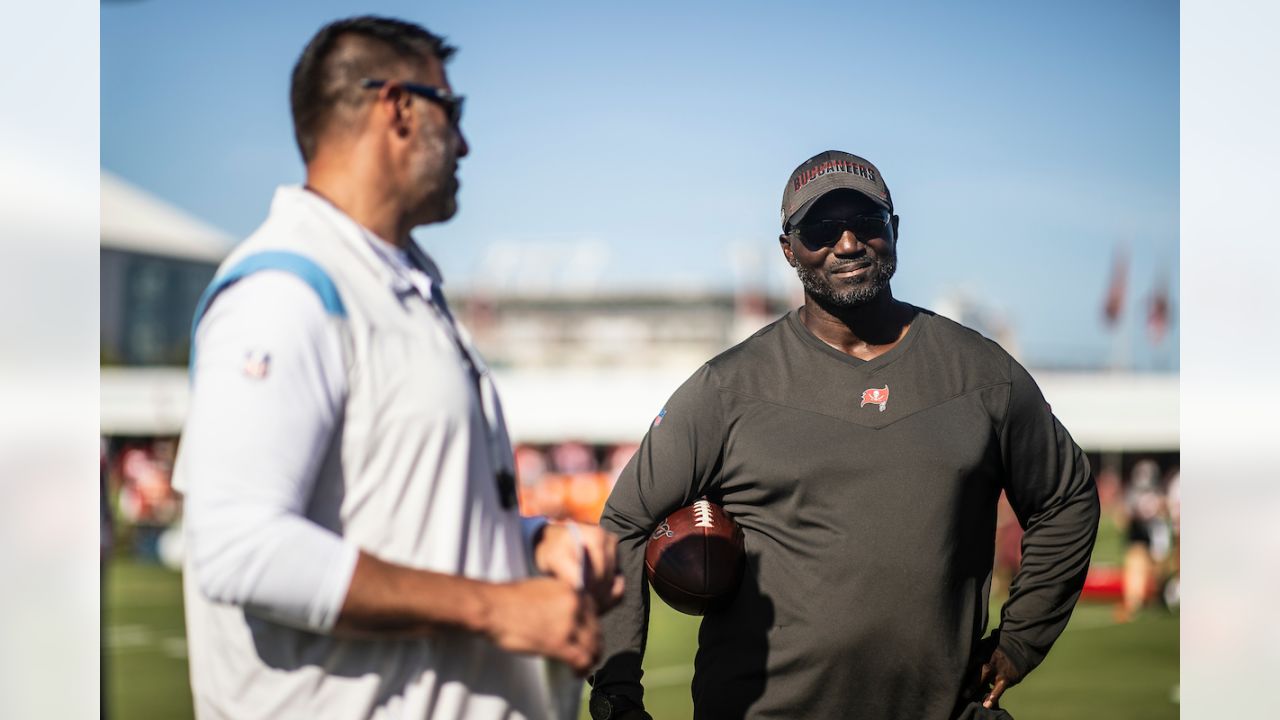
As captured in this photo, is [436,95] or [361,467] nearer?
[361,467]

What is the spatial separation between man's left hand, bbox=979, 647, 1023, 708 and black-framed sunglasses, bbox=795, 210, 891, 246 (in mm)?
1168

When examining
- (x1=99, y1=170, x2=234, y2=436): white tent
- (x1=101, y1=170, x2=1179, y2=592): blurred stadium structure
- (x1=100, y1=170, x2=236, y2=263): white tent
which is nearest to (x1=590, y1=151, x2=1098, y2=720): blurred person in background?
(x1=101, y1=170, x2=1179, y2=592): blurred stadium structure

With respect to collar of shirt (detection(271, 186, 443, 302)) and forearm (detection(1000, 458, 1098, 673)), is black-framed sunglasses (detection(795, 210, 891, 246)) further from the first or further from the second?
collar of shirt (detection(271, 186, 443, 302))

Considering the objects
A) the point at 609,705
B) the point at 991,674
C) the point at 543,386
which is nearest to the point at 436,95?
the point at 609,705

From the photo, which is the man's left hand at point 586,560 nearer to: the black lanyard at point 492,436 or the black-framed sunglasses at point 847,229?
the black lanyard at point 492,436

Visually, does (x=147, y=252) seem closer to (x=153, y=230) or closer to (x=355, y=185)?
(x=153, y=230)

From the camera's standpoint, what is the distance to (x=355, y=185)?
6.34 ft

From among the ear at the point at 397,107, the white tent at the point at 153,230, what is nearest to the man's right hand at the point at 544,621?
the ear at the point at 397,107

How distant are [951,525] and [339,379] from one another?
1.97 m

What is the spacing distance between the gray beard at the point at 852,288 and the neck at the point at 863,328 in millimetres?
28

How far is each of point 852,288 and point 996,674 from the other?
109 cm

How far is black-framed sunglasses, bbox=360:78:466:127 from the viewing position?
Result: 6.29 ft
